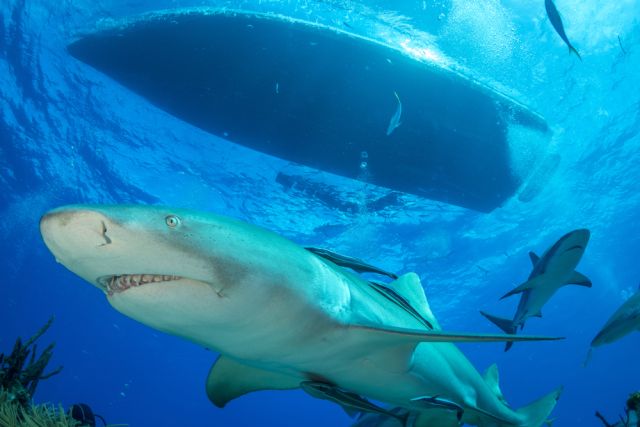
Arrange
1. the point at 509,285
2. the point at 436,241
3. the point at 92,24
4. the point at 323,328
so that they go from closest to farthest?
1. the point at 323,328
2. the point at 92,24
3. the point at 436,241
4. the point at 509,285

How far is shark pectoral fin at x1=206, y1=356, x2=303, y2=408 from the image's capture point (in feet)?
11.0

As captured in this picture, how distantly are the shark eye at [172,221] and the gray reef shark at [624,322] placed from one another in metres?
4.98

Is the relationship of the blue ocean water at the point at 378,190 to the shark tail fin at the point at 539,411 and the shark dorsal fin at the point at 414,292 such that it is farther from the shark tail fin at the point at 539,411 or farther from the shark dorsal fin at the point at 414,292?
the shark tail fin at the point at 539,411

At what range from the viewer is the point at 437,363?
134 inches

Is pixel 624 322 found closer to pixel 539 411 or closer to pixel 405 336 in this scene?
pixel 539 411

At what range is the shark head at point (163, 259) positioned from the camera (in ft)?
5.22

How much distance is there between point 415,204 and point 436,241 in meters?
5.77

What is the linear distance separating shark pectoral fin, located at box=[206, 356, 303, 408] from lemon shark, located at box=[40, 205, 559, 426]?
18cm

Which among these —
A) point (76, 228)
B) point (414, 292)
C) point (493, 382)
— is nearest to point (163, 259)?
point (76, 228)

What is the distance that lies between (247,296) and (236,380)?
76.7 inches

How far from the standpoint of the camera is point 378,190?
15.6 meters

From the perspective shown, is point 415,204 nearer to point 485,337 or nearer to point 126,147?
point 126,147

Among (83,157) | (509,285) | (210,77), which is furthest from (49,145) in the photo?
(509,285)

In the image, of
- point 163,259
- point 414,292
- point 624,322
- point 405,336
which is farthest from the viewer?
point 624,322
